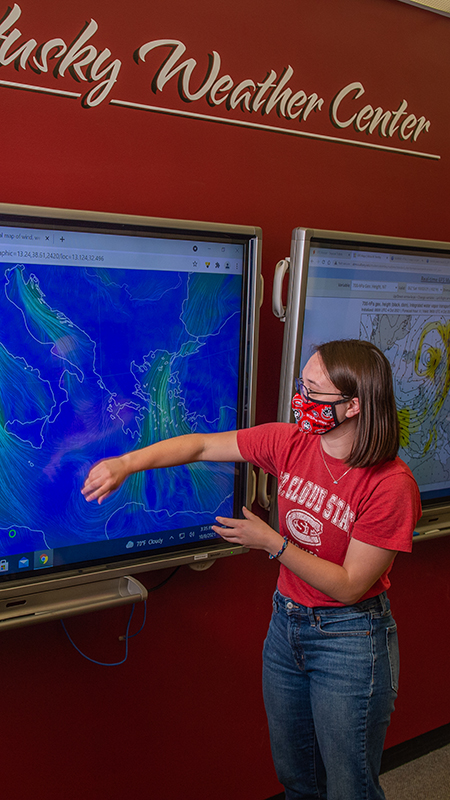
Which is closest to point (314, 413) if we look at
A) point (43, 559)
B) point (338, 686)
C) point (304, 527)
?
point (304, 527)

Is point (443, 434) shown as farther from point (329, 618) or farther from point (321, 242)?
point (329, 618)

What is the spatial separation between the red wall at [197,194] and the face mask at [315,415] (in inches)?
24.9

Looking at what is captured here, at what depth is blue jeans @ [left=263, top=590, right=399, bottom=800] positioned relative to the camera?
154cm

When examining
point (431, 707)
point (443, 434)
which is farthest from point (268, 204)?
point (431, 707)

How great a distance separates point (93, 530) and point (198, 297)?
29.9 inches

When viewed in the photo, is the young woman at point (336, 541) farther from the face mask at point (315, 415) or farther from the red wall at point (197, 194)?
the red wall at point (197, 194)

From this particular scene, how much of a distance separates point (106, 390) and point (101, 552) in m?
0.48

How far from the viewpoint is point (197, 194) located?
1956 mm

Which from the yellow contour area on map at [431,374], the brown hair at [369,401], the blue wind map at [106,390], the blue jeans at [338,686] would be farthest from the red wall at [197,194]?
the brown hair at [369,401]

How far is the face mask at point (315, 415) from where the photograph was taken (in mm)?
1550

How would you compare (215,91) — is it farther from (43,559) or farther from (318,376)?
(43,559)

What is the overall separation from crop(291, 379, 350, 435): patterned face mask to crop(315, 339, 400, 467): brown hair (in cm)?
5

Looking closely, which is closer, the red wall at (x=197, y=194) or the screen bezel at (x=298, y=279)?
the red wall at (x=197, y=194)

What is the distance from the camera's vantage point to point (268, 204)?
2107 mm
